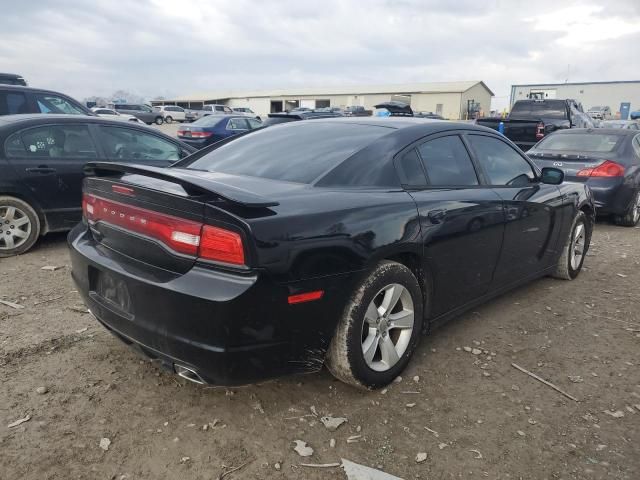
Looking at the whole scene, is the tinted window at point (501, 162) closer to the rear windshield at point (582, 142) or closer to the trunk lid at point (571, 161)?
the trunk lid at point (571, 161)

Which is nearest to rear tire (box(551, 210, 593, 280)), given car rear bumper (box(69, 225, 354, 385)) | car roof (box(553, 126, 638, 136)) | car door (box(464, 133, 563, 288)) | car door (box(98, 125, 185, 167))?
car door (box(464, 133, 563, 288))

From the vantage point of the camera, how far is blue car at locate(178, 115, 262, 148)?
14.1 m

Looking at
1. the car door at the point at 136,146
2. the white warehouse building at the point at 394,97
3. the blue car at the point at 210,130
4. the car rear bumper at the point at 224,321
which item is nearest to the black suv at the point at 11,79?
the blue car at the point at 210,130

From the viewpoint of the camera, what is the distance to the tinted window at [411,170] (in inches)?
119

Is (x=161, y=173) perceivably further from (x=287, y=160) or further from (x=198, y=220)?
(x=287, y=160)

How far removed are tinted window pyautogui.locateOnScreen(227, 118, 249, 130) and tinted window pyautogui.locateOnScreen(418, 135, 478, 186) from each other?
38.7 ft

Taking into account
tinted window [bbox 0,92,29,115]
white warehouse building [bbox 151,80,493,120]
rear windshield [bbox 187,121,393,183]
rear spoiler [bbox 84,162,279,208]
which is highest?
white warehouse building [bbox 151,80,493,120]

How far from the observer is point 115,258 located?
8.52 ft

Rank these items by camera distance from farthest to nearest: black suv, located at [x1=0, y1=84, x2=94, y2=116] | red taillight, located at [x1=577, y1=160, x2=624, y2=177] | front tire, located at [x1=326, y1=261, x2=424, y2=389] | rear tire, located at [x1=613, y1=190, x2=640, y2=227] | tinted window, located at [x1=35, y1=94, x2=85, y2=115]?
tinted window, located at [x1=35, y1=94, x2=85, y2=115]
black suv, located at [x1=0, y1=84, x2=94, y2=116]
rear tire, located at [x1=613, y1=190, x2=640, y2=227]
red taillight, located at [x1=577, y1=160, x2=624, y2=177]
front tire, located at [x1=326, y1=261, x2=424, y2=389]

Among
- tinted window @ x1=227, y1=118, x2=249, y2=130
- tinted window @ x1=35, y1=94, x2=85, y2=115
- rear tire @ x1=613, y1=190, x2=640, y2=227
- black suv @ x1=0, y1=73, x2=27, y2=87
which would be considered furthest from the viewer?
tinted window @ x1=227, y1=118, x2=249, y2=130

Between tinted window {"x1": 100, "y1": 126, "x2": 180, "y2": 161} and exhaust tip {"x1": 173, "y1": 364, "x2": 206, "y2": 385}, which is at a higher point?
tinted window {"x1": 100, "y1": 126, "x2": 180, "y2": 161}

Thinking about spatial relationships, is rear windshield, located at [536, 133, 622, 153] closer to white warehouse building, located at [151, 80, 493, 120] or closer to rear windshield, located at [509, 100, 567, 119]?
rear windshield, located at [509, 100, 567, 119]

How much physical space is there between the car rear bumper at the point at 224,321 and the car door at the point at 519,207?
176 centimetres

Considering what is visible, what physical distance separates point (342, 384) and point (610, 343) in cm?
208
